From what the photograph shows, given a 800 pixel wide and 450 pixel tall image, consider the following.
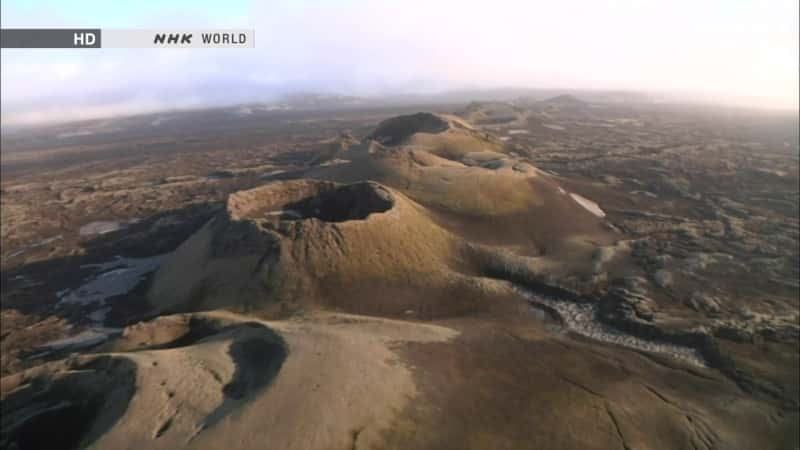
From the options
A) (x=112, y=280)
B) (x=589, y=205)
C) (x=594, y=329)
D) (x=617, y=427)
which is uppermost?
(x=589, y=205)

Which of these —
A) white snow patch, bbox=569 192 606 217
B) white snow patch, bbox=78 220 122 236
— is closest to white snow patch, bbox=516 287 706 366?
white snow patch, bbox=569 192 606 217

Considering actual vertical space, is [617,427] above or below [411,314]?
below

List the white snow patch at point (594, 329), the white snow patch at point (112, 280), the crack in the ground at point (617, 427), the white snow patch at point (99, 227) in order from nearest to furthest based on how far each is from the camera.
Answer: the crack in the ground at point (617, 427) → the white snow patch at point (594, 329) → the white snow patch at point (112, 280) → the white snow patch at point (99, 227)

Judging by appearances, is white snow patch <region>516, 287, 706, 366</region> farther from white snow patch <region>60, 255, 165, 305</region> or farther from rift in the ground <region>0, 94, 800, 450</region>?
white snow patch <region>60, 255, 165, 305</region>

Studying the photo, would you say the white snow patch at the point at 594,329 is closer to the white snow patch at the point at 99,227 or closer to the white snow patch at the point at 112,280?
the white snow patch at the point at 112,280

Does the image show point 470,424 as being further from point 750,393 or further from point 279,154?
point 279,154

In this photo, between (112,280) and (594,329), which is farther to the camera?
(112,280)

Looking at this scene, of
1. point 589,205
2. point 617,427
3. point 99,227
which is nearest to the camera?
point 617,427

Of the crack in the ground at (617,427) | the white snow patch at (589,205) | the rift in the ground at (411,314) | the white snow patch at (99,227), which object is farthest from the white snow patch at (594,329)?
the white snow patch at (99,227)

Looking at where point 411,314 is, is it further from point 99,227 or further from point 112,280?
point 99,227

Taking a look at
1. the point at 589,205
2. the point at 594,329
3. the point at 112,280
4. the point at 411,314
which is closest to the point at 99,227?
the point at 112,280
